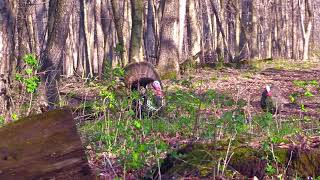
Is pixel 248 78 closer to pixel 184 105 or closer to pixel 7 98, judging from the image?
pixel 184 105

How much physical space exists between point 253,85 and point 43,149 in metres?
16.1

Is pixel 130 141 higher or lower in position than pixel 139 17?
lower

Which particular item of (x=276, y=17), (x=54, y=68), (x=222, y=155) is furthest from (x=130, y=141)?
(x=276, y=17)

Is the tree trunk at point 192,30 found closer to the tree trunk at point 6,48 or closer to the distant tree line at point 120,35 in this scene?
the distant tree line at point 120,35

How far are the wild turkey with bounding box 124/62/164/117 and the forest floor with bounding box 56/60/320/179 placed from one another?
0.47 m

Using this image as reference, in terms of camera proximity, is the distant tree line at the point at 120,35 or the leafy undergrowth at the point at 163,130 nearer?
the leafy undergrowth at the point at 163,130

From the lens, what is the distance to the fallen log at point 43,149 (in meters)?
4.55

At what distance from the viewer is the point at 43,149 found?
4.85 m

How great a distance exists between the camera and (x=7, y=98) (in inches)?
384

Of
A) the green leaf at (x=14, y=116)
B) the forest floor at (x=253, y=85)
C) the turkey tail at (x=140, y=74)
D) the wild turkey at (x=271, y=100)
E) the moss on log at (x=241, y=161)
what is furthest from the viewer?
the wild turkey at (x=271, y=100)

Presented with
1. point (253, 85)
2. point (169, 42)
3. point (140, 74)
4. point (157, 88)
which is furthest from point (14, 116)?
point (253, 85)

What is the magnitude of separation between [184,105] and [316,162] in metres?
5.58

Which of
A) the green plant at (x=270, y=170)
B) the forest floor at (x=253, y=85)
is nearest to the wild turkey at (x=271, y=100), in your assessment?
the forest floor at (x=253, y=85)

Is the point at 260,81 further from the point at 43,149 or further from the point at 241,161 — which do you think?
the point at 43,149
